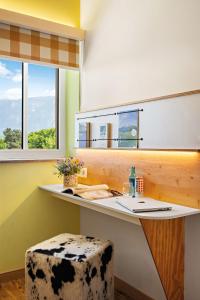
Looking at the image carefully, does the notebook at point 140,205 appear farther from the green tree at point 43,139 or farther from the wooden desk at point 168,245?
the green tree at point 43,139

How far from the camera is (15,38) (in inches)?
104

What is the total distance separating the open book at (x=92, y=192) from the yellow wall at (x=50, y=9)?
150cm

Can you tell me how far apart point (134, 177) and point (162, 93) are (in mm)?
590

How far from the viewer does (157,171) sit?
219 cm

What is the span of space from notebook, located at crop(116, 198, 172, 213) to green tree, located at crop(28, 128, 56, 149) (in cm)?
115

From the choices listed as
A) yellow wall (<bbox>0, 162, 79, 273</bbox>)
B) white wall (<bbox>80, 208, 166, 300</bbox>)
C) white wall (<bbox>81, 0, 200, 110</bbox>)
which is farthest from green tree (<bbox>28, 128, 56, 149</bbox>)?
white wall (<bbox>80, 208, 166, 300</bbox>)

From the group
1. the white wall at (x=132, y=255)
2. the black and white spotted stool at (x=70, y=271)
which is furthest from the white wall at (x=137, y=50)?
the black and white spotted stool at (x=70, y=271)

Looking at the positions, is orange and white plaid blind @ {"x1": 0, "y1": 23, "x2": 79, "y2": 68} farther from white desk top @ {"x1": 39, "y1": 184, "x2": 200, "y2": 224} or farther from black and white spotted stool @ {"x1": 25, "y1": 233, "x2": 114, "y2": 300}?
black and white spotted stool @ {"x1": 25, "y1": 233, "x2": 114, "y2": 300}

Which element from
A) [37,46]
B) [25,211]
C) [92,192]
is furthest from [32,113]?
[92,192]

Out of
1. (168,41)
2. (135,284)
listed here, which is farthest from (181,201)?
(168,41)

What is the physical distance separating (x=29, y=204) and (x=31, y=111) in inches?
32.4

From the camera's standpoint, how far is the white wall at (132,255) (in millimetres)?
2287

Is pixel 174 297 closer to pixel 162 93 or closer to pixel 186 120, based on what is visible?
pixel 186 120

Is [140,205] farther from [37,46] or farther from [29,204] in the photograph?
[37,46]
